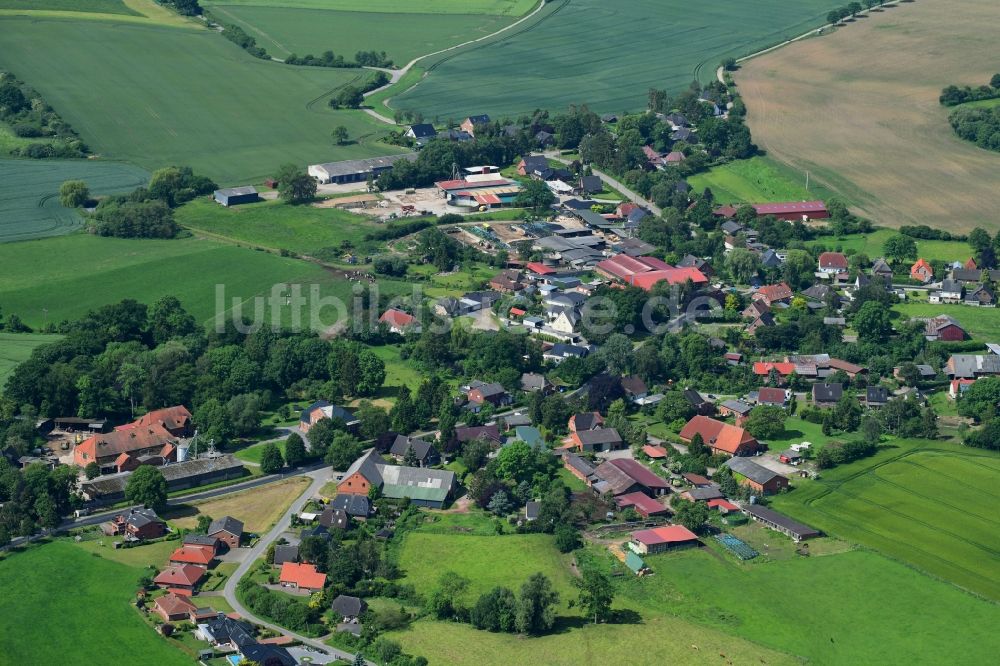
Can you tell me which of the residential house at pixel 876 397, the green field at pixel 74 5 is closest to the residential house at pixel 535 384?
the residential house at pixel 876 397

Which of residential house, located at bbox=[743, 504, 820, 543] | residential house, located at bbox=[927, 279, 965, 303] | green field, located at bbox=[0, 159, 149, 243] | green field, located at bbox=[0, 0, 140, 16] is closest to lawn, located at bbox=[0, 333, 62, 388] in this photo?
green field, located at bbox=[0, 159, 149, 243]

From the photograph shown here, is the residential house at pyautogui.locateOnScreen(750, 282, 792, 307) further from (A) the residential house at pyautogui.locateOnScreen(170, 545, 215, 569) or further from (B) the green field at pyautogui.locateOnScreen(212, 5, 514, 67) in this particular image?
(B) the green field at pyautogui.locateOnScreen(212, 5, 514, 67)

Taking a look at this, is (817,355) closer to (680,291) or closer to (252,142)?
(680,291)

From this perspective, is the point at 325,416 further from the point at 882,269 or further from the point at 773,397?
the point at 882,269

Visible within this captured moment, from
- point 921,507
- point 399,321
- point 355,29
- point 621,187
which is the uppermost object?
point 355,29

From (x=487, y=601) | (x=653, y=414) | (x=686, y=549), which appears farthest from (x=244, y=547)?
(x=653, y=414)

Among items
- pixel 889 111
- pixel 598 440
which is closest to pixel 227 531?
pixel 598 440
